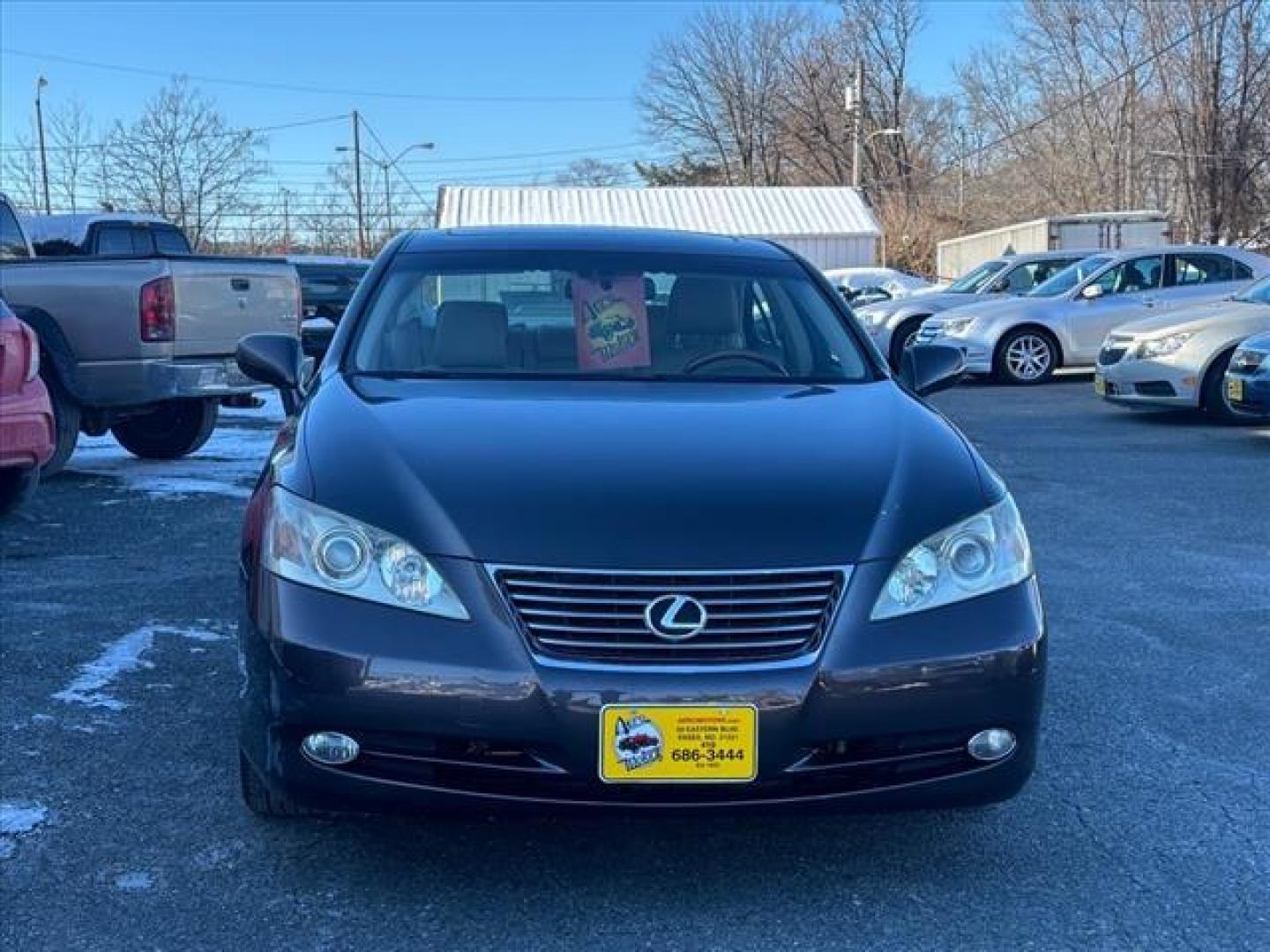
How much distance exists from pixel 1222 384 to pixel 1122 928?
30.7 feet

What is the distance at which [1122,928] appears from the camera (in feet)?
9.74

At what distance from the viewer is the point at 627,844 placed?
335 cm

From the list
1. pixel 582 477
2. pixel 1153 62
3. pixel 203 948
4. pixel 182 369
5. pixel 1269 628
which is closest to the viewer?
pixel 203 948

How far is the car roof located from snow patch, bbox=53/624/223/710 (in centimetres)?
173

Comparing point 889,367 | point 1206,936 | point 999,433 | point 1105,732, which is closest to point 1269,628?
point 1105,732

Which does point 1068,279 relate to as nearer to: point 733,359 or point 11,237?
point 11,237

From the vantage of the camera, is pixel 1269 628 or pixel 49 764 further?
pixel 1269 628

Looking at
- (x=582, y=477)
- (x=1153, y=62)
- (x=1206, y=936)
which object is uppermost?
(x=1153, y=62)

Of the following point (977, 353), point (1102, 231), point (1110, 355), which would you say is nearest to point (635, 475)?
point (1110, 355)

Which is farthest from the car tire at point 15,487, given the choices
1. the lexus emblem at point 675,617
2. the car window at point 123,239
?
the car window at point 123,239

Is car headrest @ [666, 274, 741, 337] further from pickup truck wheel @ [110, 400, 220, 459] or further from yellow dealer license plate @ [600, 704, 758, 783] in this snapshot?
pickup truck wheel @ [110, 400, 220, 459]

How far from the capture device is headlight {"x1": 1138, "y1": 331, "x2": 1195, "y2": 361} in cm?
1165

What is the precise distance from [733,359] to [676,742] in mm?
1802

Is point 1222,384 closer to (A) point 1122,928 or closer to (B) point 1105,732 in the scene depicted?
(B) point 1105,732
